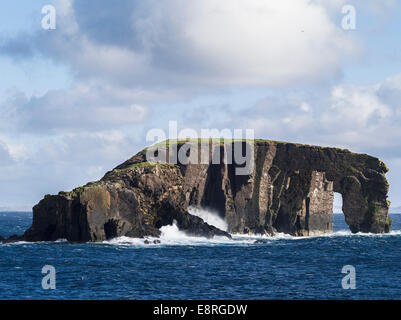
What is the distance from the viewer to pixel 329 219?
14075cm

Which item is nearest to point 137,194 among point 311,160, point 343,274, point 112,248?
point 112,248

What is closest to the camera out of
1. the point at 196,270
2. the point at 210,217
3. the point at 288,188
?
the point at 196,270

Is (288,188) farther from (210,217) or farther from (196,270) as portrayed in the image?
(196,270)

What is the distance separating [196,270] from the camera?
67.9 meters

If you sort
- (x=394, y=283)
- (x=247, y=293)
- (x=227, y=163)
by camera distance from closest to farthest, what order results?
(x=247, y=293) → (x=394, y=283) → (x=227, y=163)

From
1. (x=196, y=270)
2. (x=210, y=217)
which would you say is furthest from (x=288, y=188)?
(x=196, y=270)

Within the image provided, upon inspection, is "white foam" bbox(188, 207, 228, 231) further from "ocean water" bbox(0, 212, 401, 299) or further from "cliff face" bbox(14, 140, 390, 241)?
"ocean water" bbox(0, 212, 401, 299)

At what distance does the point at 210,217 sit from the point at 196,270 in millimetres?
64491

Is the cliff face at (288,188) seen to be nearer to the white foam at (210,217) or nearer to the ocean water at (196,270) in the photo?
the white foam at (210,217)

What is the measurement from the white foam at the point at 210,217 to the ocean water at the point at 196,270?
87.3ft

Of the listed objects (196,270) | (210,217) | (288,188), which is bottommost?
(196,270)

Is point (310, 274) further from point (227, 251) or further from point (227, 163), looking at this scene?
point (227, 163)
